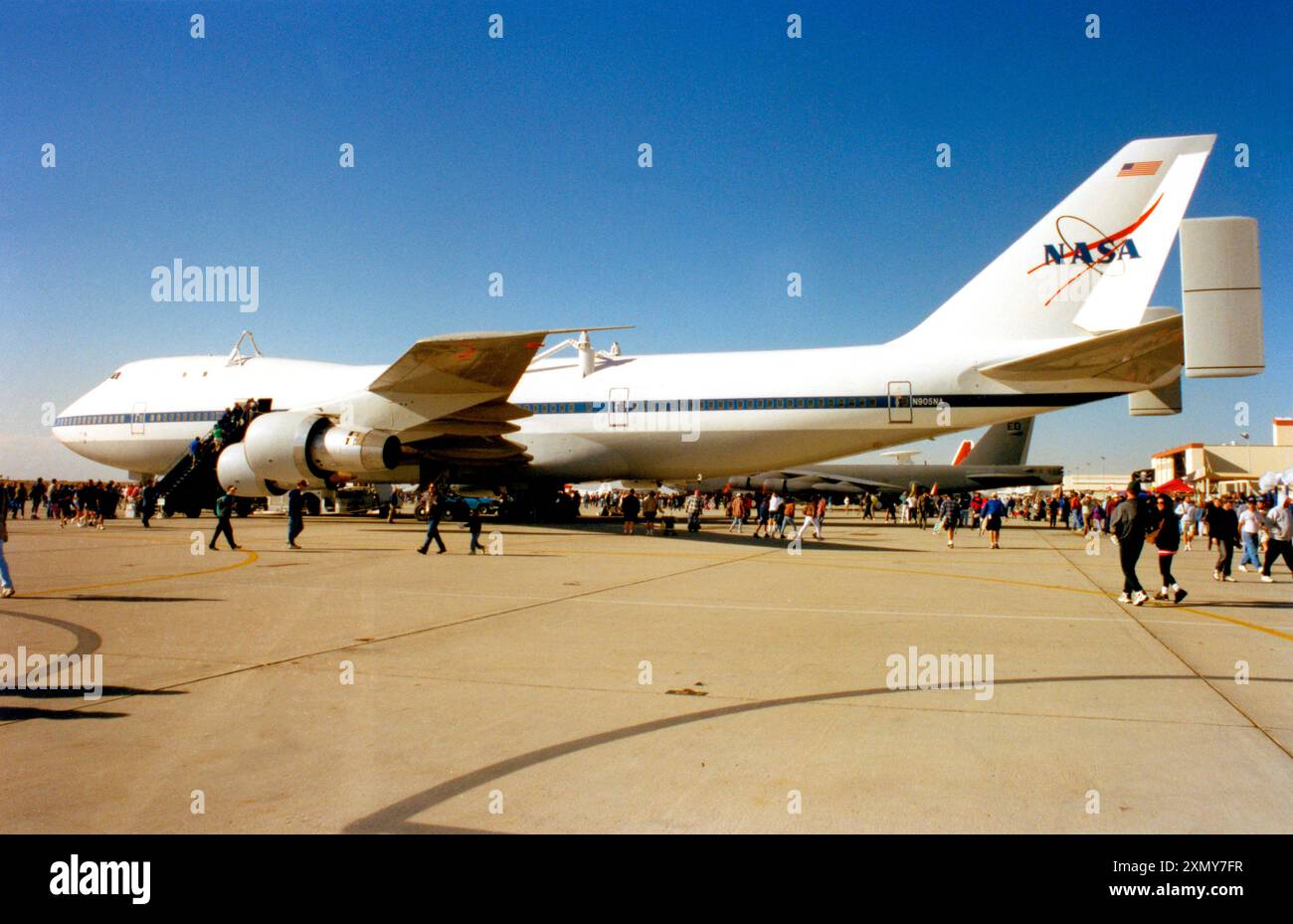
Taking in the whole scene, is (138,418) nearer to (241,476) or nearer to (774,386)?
(241,476)

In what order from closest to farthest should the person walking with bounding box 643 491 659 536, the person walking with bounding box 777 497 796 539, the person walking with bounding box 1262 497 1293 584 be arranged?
the person walking with bounding box 1262 497 1293 584
the person walking with bounding box 643 491 659 536
the person walking with bounding box 777 497 796 539

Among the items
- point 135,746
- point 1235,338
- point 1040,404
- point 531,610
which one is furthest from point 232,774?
point 1040,404

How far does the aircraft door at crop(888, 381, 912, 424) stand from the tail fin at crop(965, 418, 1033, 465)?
29.7m

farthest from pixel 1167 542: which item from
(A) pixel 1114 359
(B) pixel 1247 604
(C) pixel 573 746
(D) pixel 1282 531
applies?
(C) pixel 573 746

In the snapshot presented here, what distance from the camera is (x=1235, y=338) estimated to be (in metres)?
4.86

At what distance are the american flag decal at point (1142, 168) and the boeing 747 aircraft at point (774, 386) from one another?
0.14 feet

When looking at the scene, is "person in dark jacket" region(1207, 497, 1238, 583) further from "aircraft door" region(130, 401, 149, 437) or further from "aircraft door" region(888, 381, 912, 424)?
"aircraft door" region(130, 401, 149, 437)

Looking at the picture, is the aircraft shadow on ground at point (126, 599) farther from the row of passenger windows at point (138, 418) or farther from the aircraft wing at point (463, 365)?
the row of passenger windows at point (138, 418)

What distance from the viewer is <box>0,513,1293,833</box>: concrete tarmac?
343 centimetres

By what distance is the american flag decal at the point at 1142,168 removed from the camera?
18.6 m

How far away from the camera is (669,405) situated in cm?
2344

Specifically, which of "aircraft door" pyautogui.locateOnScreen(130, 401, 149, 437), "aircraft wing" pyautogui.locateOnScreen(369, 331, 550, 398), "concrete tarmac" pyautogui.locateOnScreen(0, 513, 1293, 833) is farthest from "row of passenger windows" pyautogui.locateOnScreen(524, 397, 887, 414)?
"aircraft door" pyautogui.locateOnScreen(130, 401, 149, 437)

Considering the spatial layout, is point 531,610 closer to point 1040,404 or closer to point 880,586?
point 880,586

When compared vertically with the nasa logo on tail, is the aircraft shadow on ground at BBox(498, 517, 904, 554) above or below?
below
